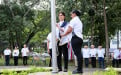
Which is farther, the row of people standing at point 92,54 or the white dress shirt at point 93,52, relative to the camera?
the white dress shirt at point 93,52

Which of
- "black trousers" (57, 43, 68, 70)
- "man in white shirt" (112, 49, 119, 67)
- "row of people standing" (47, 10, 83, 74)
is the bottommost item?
"man in white shirt" (112, 49, 119, 67)

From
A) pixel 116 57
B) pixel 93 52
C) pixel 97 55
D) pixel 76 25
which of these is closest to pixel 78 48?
pixel 76 25

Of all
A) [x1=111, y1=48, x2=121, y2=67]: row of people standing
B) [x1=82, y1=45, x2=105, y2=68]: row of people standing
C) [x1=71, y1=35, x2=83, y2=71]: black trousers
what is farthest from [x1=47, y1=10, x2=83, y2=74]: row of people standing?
[x1=111, y1=48, x2=121, y2=67]: row of people standing

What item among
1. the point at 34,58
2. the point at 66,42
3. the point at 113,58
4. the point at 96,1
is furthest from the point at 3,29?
the point at 66,42

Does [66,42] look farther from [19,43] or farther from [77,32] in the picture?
[19,43]

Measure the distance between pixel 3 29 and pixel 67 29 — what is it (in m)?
23.2

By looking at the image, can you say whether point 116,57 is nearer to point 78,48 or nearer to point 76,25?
point 78,48

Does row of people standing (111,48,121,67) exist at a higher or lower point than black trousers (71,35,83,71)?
lower

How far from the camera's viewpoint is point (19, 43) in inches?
1351

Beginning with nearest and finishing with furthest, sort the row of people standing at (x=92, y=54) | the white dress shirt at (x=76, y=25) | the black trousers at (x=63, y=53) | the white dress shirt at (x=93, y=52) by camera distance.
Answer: the white dress shirt at (x=76, y=25) → the black trousers at (x=63, y=53) → the row of people standing at (x=92, y=54) → the white dress shirt at (x=93, y=52)

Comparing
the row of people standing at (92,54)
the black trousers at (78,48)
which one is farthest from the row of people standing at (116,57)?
the black trousers at (78,48)

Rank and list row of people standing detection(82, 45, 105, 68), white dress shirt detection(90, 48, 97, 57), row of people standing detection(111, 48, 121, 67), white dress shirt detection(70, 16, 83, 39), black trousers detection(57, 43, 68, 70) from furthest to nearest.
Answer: white dress shirt detection(90, 48, 97, 57) < row of people standing detection(111, 48, 121, 67) < row of people standing detection(82, 45, 105, 68) < black trousers detection(57, 43, 68, 70) < white dress shirt detection(70, 16, 83, 39)

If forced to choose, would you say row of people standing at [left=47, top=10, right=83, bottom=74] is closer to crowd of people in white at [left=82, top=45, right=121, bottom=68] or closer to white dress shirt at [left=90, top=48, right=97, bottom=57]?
crowd of people in white at [left=82, top=45, right=121, bottom=68]

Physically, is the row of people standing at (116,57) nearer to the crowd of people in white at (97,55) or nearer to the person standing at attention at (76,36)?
the crowd of people in white at (97,55)
